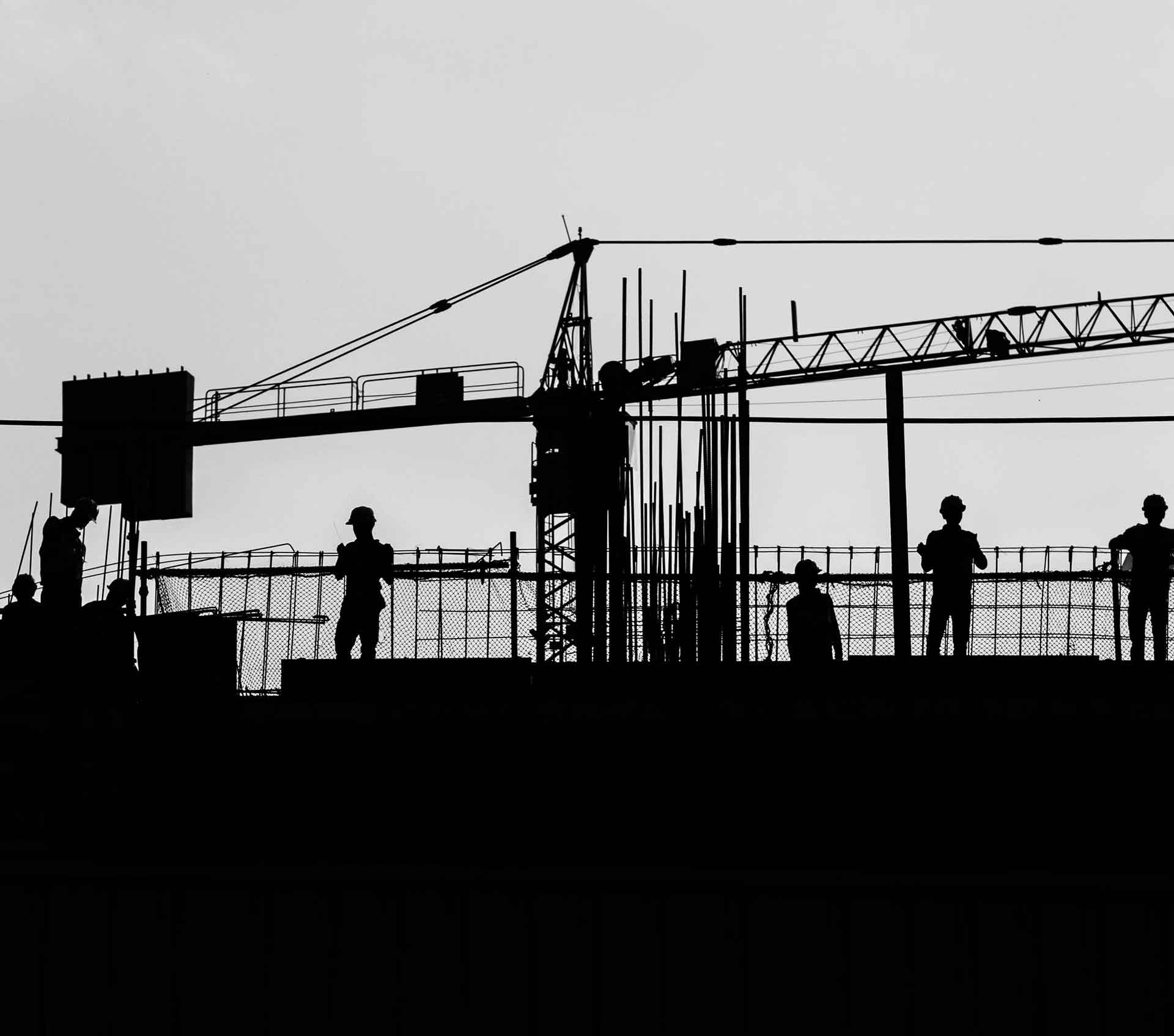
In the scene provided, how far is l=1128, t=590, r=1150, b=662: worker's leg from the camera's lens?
38.8ft

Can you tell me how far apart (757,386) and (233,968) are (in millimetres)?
42186

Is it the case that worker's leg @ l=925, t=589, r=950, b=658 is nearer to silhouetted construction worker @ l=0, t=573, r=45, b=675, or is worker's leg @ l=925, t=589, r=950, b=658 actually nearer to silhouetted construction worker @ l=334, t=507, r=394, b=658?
silhouetted construction worker @ l=334, t=507, r=394, b=658

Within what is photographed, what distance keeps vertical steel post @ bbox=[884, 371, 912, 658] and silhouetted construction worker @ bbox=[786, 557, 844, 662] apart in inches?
24.2

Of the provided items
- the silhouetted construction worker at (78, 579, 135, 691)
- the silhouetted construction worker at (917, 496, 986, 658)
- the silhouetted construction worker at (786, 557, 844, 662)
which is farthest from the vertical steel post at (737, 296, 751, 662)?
the silhouetted construction worker at (78, 579, 135, 691)

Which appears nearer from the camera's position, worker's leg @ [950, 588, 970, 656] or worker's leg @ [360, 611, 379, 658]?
worker's leg @ [360, 611, 379, 658]

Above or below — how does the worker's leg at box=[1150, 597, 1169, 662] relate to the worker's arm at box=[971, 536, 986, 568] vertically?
below

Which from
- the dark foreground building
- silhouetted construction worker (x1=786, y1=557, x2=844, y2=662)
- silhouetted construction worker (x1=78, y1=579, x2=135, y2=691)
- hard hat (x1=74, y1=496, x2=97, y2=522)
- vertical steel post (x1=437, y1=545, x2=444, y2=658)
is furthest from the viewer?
vertical steel post (x1=437, y1=545, x2=444, y2=658)

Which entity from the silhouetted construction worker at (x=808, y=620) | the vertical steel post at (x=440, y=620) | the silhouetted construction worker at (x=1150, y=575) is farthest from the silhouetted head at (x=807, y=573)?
the vertical steel post at (x=440, y=620)

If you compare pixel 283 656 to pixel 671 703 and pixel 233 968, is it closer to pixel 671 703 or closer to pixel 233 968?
pixel 671 703

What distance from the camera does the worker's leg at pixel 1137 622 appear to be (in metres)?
11.8

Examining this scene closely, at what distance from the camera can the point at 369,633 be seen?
12.1 m

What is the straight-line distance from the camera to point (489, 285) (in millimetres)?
48875

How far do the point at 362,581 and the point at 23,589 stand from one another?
2476 millimetres

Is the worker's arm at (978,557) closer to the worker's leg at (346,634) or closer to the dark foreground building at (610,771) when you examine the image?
the dark foreground building at (610,771)
